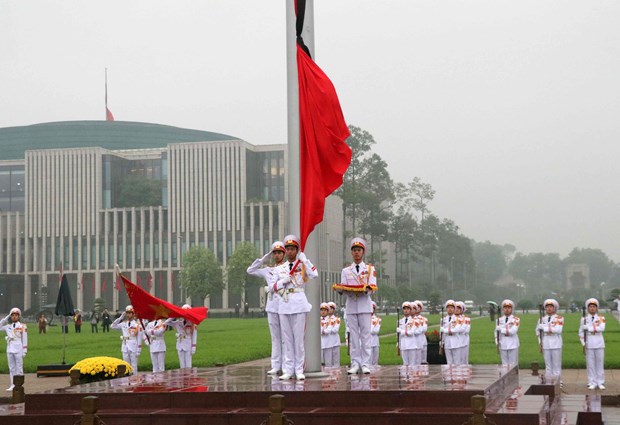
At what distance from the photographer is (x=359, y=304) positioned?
13094 millimetres

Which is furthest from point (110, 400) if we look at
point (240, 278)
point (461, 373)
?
point (240, 278)

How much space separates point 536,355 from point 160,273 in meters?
68.0

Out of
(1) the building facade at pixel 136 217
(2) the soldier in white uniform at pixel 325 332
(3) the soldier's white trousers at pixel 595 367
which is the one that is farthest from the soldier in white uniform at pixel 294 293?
(1) the building facade at pixel 136 217

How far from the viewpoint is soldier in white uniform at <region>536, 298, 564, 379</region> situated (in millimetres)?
17688

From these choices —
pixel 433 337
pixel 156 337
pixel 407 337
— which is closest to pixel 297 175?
pixel 407 337

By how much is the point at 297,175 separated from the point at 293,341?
2.48m

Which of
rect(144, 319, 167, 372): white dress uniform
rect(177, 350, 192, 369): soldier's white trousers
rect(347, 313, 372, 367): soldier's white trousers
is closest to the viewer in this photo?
rect(347, 313, 372, 367): soldier's white trousers

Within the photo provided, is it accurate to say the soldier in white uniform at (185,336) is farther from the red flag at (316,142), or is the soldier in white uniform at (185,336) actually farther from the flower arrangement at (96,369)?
the red flag at (316,142)

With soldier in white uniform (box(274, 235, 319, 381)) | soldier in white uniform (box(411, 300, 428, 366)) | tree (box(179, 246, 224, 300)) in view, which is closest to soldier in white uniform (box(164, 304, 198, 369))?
soldier in white uniform (box(411, 300, 428, 366))

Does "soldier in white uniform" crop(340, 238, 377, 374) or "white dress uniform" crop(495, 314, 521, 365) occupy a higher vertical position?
A: "soldier in white uniform" crop(340, 238, 377, 374)

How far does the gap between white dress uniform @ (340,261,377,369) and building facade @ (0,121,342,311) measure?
76.4 m

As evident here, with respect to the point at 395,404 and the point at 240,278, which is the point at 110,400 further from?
the point at 240,278

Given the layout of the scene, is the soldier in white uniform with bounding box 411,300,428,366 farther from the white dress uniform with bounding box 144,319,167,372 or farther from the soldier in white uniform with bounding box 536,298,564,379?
the white dress uniform with bounding box 144,319,167,372

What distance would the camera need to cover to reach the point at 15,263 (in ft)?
314
